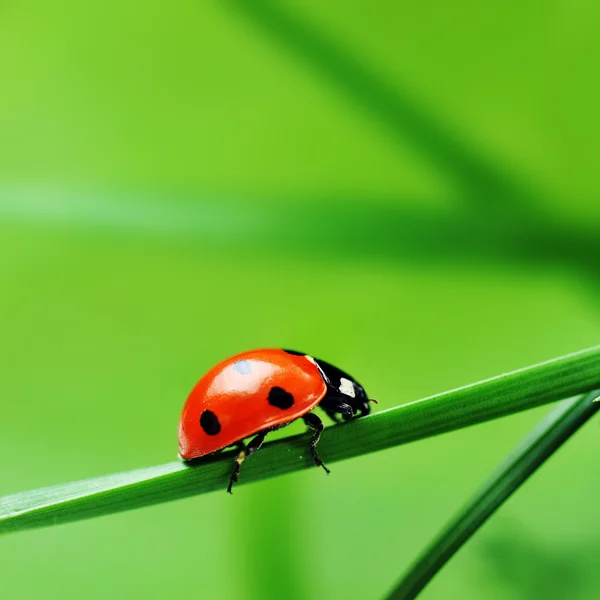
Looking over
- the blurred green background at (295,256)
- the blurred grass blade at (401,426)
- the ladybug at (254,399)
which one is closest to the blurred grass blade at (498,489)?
the blurred grass blade at (401,426)

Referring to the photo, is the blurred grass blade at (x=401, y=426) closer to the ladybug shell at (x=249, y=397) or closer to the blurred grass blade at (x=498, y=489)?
the blurred grass blade at (x=498, y=489)

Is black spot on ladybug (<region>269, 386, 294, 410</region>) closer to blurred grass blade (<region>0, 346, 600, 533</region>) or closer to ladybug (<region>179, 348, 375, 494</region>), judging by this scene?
ladybug (<region>179, 348, 375, 494</region>)

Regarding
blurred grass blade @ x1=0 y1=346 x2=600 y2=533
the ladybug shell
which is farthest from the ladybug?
blurred grass blade @ x1=0 y1=346 x2=600 y2=533

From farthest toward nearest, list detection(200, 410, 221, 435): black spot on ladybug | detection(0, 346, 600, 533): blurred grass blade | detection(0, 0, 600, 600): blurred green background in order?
detection(0, 0, 600, 600): blurred green background → detection(200, 410, 221, 435): black spot on ladybug → detection(0, 346, 600, 533): blurred grass blade

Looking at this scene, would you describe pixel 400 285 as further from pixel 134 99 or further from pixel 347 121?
pixel 134 99

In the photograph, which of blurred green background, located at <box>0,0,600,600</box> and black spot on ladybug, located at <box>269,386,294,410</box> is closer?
black spot on ladybug, located at <box>269,386,294,410</box>

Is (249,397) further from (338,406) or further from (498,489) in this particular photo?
(498,489)

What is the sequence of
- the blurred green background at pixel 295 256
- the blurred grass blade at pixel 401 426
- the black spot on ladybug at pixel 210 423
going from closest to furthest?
the blurred grass blade at pixel 401 426, the black spot on ladybug at pixel 210 423, the blurred green background at pixel 295 256
